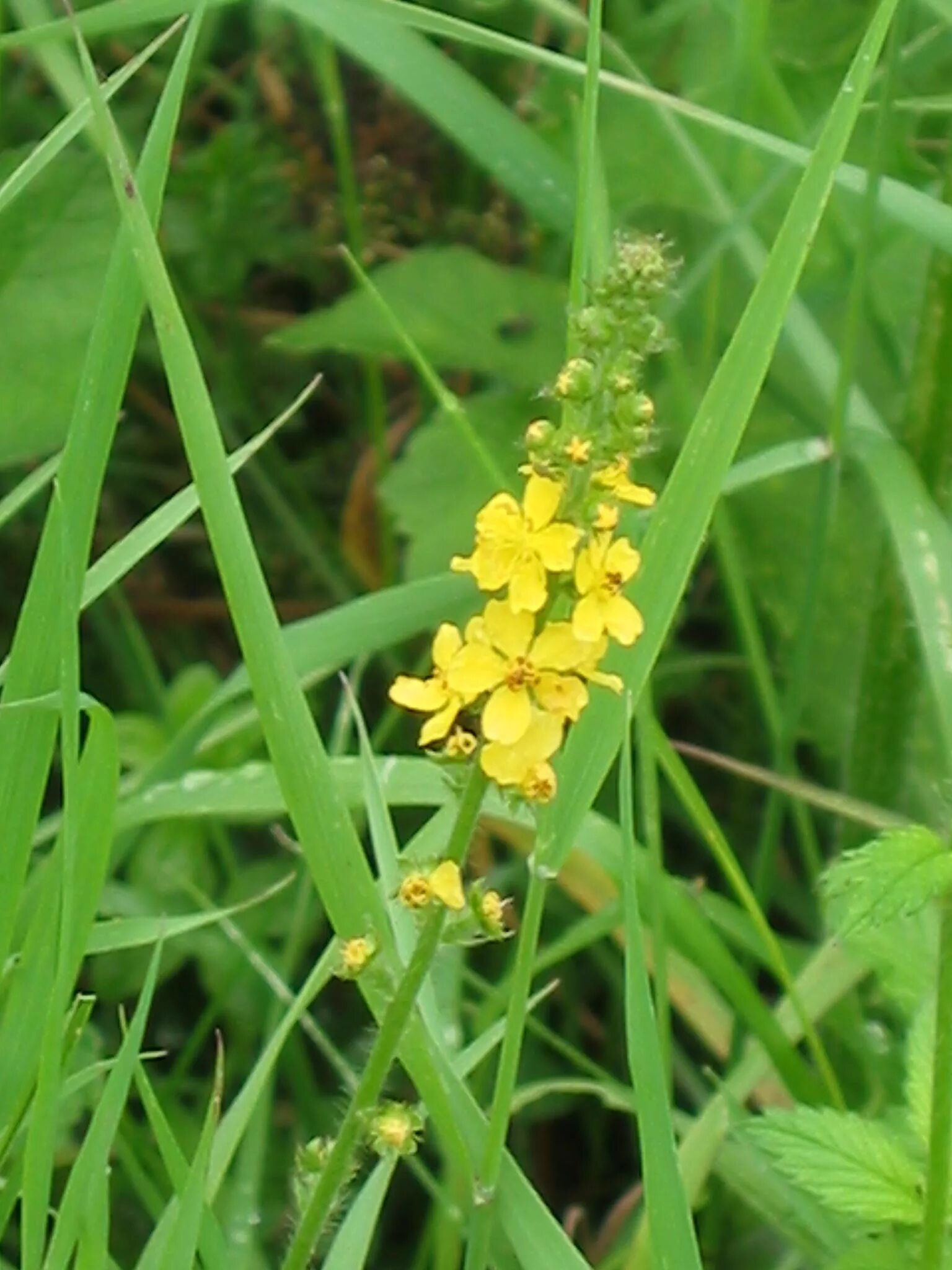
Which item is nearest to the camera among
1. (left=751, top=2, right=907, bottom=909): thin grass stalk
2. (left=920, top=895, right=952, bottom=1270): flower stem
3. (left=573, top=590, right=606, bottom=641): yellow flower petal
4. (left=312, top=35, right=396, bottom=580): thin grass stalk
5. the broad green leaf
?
(left=573, top=590, right=606, bottom=641): yellow flower petal

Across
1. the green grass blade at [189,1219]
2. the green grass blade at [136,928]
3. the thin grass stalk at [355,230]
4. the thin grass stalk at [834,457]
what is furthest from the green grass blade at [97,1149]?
the thin grass stalk at [355,230]

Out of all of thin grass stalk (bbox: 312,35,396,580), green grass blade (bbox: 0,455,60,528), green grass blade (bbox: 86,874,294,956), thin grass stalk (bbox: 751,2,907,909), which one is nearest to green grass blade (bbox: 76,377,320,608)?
green grass blade (bbox: 0,455,60,528)

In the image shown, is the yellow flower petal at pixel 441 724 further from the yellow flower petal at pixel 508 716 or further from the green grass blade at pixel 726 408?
the green grass blade at pixel 726 408

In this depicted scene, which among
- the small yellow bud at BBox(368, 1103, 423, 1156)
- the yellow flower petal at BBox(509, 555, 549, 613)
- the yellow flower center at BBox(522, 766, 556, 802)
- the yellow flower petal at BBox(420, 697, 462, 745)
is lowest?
the small yellow bud at BBox(368, 1103, 423, 1156)

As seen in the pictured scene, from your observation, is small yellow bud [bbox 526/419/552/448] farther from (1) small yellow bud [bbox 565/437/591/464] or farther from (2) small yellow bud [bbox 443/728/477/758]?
(2) small yellow bud [bbox 443/728/477/758]

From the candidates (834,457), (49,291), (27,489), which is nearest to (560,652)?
(27,489)

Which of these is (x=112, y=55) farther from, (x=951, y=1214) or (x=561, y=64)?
(x=951, y=1214)

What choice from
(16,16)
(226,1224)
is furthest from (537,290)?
(226,1224)
